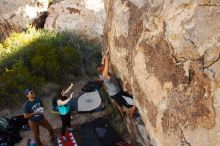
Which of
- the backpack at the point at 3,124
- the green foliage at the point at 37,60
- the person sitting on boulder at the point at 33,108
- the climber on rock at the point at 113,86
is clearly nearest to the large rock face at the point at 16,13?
the green foliage at the point at 37,60

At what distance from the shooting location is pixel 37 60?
11797 millimetres

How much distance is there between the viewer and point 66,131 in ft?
32.6

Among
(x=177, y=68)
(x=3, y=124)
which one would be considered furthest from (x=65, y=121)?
(x=177, y=68)

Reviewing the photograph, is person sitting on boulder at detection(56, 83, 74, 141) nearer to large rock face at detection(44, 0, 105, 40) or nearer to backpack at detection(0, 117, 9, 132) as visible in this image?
backpack at detection(0, 117, 9, 132)

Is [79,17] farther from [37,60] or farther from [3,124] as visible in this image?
[3,124]

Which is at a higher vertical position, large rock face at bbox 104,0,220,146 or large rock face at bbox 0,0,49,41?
large rock face at bbox 104,0,220,146

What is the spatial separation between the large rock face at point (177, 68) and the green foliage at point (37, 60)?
14.8 feet

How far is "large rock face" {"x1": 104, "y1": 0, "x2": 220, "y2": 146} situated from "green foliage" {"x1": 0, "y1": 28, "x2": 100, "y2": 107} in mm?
4497

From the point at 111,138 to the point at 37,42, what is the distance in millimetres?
4155

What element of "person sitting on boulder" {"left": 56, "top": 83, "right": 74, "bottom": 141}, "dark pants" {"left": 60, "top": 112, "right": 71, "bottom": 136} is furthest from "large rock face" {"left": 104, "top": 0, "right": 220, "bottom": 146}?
"dark pants" {"left": 60, "top": 112, "right": 71, "bottom": 136}

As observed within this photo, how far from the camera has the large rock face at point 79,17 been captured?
12.9 metres

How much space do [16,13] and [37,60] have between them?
3.32 m

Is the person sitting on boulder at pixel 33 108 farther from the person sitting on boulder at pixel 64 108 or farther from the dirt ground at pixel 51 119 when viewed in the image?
the dirt ground at pixel 51 119

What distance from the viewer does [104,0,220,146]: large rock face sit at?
18.3 ft
